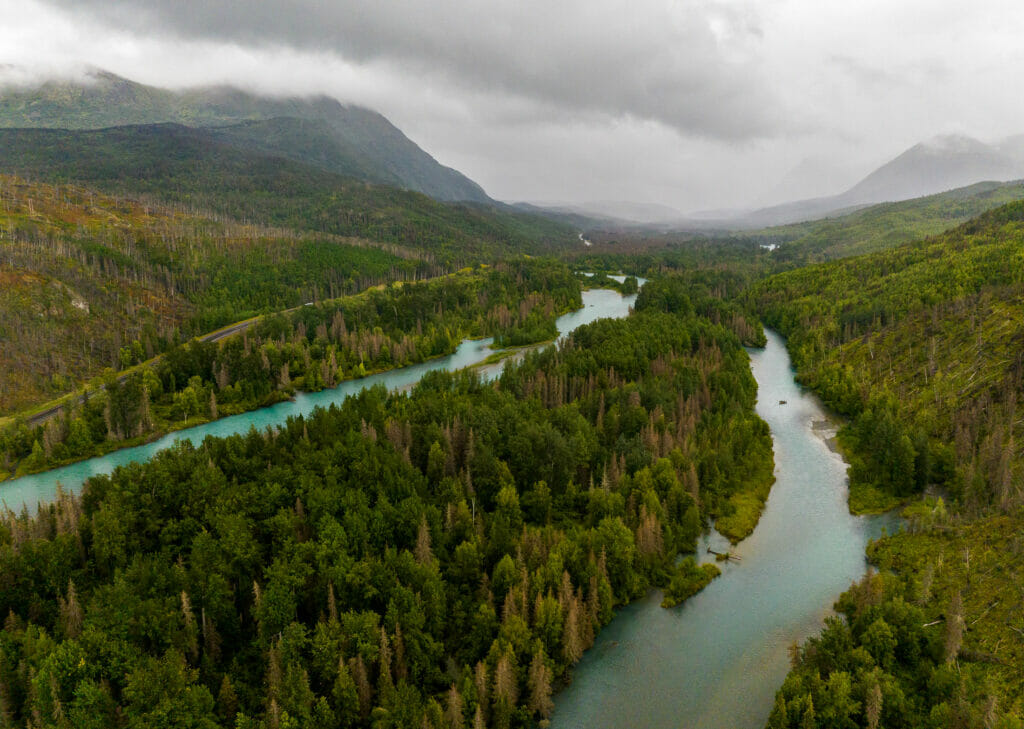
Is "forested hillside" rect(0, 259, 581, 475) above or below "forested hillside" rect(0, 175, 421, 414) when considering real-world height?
below

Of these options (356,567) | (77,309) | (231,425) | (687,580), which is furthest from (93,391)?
(687,580)

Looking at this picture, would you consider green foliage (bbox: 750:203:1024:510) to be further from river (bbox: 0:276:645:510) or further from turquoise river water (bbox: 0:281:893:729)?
river (bbox: 0:276:645:510)

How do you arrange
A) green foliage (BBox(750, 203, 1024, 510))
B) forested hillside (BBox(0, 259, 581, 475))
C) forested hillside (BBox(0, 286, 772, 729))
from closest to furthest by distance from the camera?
1. forested hillside (BBox(0, 286, 772, 729))
2. green foliage (BBox(750, 203, 1024, 510))
3. forested hillside (BBox(0, 259, 581, 475))

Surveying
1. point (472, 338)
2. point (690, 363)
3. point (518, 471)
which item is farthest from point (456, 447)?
point (472, 338)

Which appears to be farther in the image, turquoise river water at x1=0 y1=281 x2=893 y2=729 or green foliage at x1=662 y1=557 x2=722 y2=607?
green foliage at x1=662 y1=557 x2=722 y2=607

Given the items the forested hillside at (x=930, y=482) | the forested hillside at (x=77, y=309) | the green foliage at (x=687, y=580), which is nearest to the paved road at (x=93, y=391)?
the forested hillside at (x=77, y=309)

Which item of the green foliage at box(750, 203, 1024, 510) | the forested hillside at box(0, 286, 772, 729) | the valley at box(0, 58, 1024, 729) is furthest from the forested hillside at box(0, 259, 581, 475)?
the green foliage at box(750, 203, 1024, 510)
